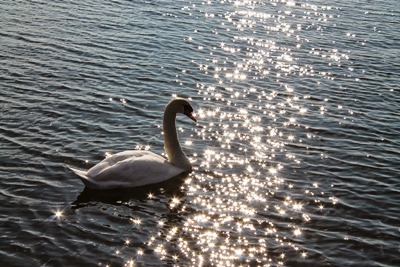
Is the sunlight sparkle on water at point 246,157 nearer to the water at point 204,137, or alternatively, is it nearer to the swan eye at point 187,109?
the water at point 204,137

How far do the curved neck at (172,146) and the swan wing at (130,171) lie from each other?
0.62 ft

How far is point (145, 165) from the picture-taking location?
14.9 meters

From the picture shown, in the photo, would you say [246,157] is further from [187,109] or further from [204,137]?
[187,109]

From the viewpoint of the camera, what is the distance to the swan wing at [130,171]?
14273mm

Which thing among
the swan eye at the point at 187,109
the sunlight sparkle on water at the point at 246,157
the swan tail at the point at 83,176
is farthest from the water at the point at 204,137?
the swan eye at the point at 187,109

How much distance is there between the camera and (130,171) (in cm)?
1456

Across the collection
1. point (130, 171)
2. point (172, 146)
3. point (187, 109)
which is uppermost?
point (187, 109)

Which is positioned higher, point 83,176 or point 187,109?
point 187,109

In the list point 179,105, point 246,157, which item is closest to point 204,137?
point 246,157

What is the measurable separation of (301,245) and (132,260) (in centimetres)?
336

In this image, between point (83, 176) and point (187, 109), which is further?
point (187, 109)

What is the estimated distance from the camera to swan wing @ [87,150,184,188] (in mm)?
14273

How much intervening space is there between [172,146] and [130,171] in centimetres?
161

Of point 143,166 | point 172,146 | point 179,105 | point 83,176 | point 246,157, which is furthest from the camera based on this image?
point 246,157
